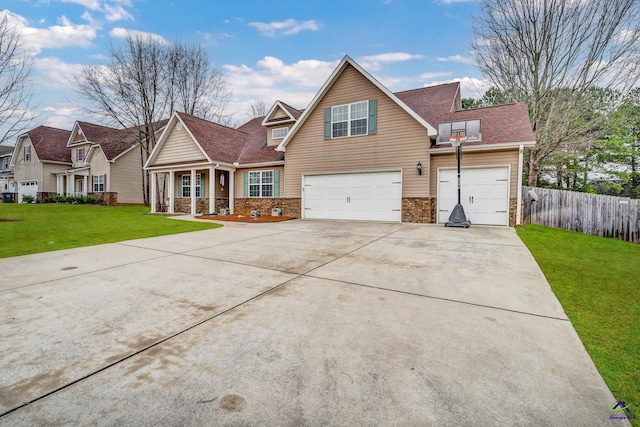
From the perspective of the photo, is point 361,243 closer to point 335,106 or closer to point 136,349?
point 136,349

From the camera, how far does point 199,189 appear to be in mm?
A: 17578

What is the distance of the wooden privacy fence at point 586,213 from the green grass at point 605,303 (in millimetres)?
4597

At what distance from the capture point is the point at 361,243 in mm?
7285

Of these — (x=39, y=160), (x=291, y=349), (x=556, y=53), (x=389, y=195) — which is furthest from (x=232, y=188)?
(x=39, y=160)

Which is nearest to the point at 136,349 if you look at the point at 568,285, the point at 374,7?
the point at 568,285

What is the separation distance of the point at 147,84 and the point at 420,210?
2191 centimetres

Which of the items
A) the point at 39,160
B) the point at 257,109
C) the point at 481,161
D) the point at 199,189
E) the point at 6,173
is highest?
the point at 257,109

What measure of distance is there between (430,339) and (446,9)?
53.2ft

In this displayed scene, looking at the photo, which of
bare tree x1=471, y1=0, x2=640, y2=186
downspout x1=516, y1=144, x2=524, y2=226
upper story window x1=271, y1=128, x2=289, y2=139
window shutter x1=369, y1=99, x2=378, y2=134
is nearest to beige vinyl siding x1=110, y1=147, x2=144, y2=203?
upper story window x1=271, y1=128, x2=289, y2=139

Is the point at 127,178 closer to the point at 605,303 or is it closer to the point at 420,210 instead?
the point at 420,210

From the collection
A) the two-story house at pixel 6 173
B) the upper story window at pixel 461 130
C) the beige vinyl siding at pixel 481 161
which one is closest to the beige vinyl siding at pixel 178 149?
the beige vinyl siding at pixel 481 161

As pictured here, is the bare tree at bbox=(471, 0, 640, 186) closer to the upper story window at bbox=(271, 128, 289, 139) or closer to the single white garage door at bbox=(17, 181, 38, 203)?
the upper story window at bbox=(271, 128, 289, 139)

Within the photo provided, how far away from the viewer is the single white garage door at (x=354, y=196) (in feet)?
40.4

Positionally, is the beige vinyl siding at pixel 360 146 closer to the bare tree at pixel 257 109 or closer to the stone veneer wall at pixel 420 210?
the stone veneer wall at pixel 420 210
